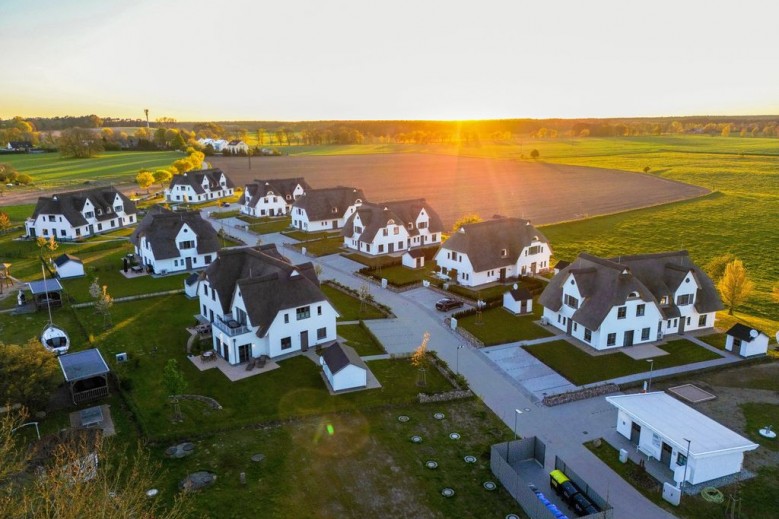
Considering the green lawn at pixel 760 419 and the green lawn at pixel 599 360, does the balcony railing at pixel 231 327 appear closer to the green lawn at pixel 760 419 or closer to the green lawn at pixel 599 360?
the green lawn at pixel 599 360

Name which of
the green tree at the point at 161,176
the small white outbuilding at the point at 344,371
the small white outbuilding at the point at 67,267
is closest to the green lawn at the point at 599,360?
the small white outbuilding at the point at 344,371

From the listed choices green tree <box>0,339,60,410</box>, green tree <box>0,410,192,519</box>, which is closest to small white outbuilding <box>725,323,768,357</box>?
green tree <box>0,410,192,519</box>

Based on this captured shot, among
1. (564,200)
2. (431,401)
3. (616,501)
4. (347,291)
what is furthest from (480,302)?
(564,200)

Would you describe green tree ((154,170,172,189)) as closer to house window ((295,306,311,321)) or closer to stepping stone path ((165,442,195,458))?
house window ((295,306,311,321))

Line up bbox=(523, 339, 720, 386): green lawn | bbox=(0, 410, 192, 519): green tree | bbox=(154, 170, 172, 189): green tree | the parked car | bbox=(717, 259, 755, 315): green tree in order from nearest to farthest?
bbox=(0, 410, 192, 519): green tree
bbox=(523, 339, 720, 386): green lawn
bbox=(717, 259, 755, 315): green tree
the parked car
bbox=(154, 170, 172, 189): green tree

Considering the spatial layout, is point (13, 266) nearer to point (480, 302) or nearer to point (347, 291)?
point (347, 291)

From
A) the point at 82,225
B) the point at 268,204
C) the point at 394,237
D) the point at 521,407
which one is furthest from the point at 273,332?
the point at 268,204
